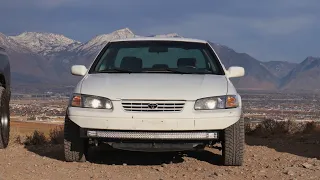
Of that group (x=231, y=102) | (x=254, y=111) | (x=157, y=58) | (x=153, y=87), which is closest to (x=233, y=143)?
(x=231, y=102)

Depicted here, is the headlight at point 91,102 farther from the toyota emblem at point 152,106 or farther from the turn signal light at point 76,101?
the toyota emblem at point 152,106

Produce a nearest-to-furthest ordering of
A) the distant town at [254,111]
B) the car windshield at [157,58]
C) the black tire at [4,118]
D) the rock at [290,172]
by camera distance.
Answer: the rock at [290,172] < the car windshield at [157,58] < the black tire at [4,118] < the distant town at [254,111]

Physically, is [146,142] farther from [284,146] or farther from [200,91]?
[284,146]

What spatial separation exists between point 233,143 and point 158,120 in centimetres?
95

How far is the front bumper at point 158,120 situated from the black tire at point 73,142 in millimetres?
437

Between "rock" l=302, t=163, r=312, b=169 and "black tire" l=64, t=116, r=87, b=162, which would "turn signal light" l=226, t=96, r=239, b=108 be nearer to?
"rock" l=302, t=163, r=312, b=169

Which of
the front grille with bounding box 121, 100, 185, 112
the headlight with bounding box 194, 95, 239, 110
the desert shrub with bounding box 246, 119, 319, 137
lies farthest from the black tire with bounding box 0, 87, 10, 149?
the desert shrub with bounding box 246, 119, 319, 137

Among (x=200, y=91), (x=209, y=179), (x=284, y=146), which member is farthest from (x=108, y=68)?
(x=284, y=146)

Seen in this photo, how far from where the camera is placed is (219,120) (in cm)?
555

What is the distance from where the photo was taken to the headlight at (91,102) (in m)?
5.61

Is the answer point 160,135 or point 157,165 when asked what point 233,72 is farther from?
point 160,135

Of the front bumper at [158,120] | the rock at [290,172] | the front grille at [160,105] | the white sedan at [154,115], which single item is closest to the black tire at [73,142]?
the white sedan at [154,115]

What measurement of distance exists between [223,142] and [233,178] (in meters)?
0.58

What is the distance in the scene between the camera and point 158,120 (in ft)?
18.0
